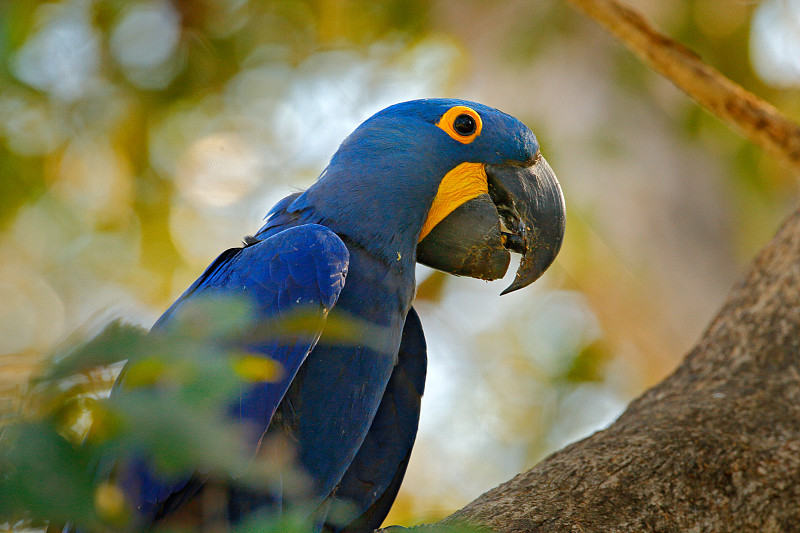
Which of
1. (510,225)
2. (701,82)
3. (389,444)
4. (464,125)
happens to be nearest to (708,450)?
(510,225)

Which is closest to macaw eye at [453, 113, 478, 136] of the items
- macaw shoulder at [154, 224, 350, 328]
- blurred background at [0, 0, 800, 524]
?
macaw shoulder at [154, 224, 350, 328]

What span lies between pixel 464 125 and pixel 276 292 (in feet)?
2.95

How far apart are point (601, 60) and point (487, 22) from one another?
113 centimetres

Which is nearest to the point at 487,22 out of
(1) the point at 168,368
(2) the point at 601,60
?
(2) the point at 601,60

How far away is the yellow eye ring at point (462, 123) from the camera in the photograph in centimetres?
256

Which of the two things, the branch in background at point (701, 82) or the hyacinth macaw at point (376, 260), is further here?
the branch in background at point (701, 82)

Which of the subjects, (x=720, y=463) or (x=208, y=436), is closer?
(x=208, y=436)

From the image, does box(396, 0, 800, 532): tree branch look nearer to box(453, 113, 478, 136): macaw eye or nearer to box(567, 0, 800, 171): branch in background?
box(567, 0, 800, 171): branch in background

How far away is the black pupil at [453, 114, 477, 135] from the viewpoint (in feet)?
8.40

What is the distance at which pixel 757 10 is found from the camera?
21.9 ft

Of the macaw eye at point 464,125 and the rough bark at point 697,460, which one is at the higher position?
the macaw eye at point 464,125

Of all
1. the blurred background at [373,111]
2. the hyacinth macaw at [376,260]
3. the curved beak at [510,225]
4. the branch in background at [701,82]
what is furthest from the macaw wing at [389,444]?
the blurred background at [373,111]

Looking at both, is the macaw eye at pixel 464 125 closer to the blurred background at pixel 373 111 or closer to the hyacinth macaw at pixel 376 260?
the hyacinth macaw at pixel 376 260

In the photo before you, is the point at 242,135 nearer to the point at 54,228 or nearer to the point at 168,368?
the point at 54,228
